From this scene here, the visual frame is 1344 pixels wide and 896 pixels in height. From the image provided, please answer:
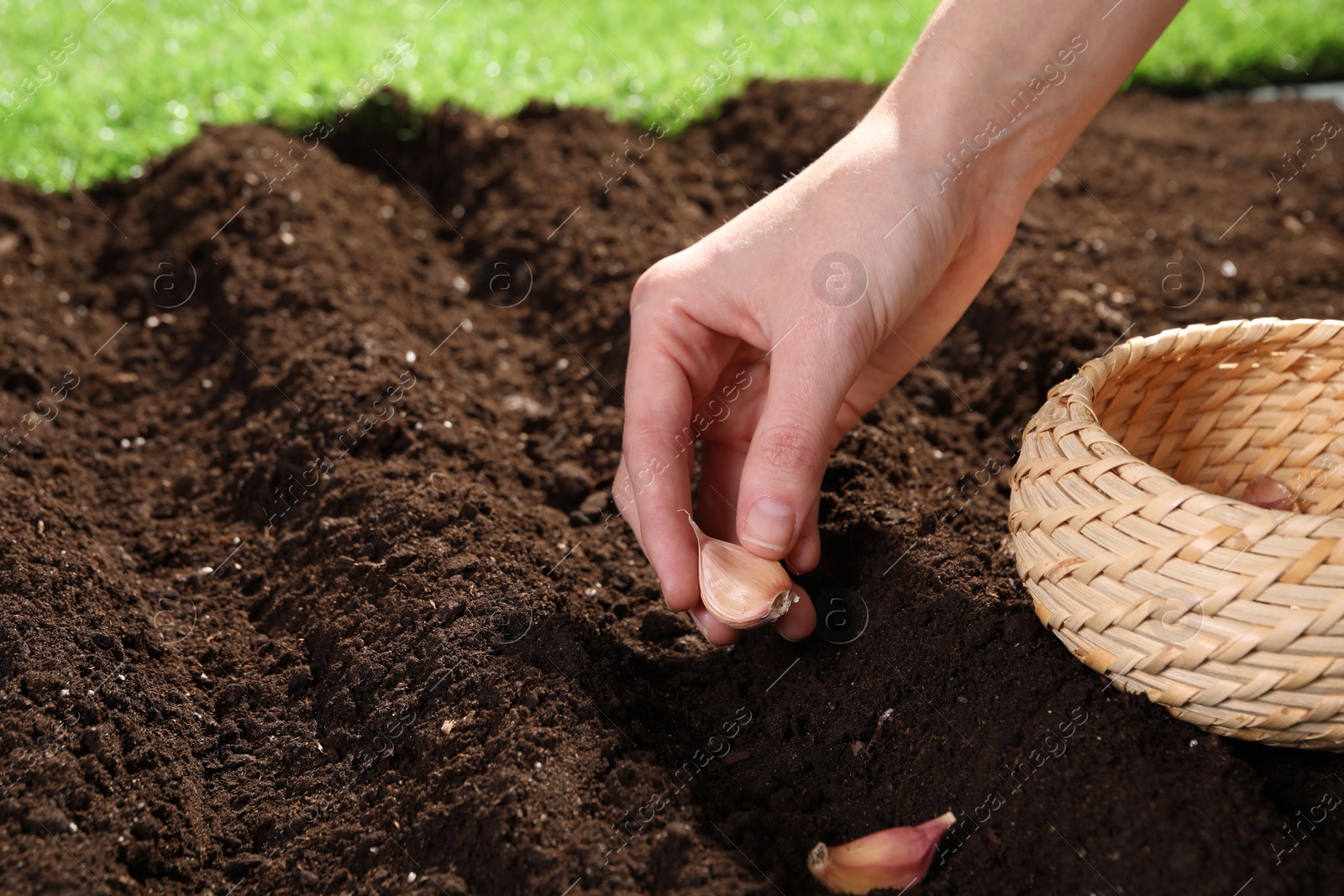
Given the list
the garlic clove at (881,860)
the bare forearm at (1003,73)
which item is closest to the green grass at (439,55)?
the bare forearm at (1003,73)

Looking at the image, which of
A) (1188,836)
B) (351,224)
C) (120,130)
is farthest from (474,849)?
(120,130)

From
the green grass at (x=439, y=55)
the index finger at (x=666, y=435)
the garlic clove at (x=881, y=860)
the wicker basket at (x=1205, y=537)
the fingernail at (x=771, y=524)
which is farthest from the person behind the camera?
the green grass at (x=439, y=55)

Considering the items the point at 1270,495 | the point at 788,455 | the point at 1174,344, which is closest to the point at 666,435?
the point at 788,455

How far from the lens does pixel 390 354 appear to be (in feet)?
7.68

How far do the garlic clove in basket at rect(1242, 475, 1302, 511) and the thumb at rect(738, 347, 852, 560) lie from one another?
0.76 meters

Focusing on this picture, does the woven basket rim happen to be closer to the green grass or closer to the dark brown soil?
the dark brown soil

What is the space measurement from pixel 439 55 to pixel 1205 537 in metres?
3.20

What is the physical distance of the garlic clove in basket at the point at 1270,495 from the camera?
1.64m

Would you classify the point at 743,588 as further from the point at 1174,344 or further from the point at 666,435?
the point at 1174,344

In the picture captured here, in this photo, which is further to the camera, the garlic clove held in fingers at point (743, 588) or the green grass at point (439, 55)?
the green grass at point (439, 55)

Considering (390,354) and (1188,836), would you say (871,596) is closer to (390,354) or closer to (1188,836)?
(1188,836)

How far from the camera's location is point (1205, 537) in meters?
1.24

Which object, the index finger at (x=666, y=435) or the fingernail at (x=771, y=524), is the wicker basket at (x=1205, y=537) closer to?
the fingernail at (x=771, y=524)

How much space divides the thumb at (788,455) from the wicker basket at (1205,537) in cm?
31
